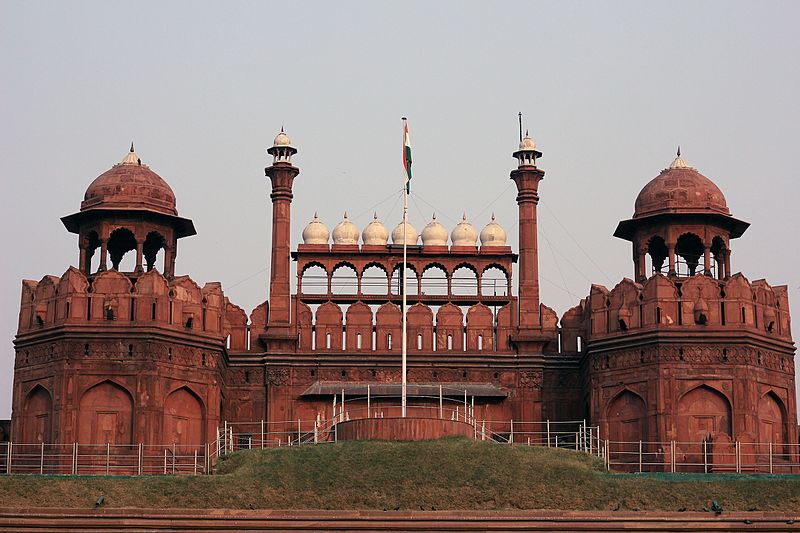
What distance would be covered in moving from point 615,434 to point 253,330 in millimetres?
12730

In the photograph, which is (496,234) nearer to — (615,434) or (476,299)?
(476,299)

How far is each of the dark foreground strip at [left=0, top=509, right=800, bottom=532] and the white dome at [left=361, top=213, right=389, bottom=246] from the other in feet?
60.0

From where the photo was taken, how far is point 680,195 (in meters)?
56.0

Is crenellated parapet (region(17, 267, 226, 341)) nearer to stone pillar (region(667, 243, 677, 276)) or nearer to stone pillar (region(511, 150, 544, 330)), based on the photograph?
stone pillar (region(511, 150, 544, 330))

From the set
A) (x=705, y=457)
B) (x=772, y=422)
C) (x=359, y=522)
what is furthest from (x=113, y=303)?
(x=772, y=422)

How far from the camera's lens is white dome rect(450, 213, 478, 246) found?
59.9m

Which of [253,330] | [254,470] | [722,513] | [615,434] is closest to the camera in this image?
[722,513]

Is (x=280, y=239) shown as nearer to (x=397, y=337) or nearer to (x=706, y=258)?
(x=397, y=337)

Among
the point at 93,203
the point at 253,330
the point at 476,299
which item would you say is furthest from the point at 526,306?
the point at 93,203

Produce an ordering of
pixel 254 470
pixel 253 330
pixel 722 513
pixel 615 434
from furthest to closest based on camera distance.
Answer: pixel 253 330 < pixel 615 434 < pixel 254 470 < pixel 722 513

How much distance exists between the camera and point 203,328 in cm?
5484

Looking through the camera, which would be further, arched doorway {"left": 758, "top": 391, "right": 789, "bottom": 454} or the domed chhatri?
the domed chhatri

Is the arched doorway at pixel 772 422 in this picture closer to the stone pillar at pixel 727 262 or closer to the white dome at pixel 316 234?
the stone pillar at pixel 727 262

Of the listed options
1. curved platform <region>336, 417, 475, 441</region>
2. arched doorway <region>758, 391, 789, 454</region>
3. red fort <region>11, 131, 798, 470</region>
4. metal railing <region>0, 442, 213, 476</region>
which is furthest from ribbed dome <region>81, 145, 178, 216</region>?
arched doorway <region>758, 391, 789, 454</region>
